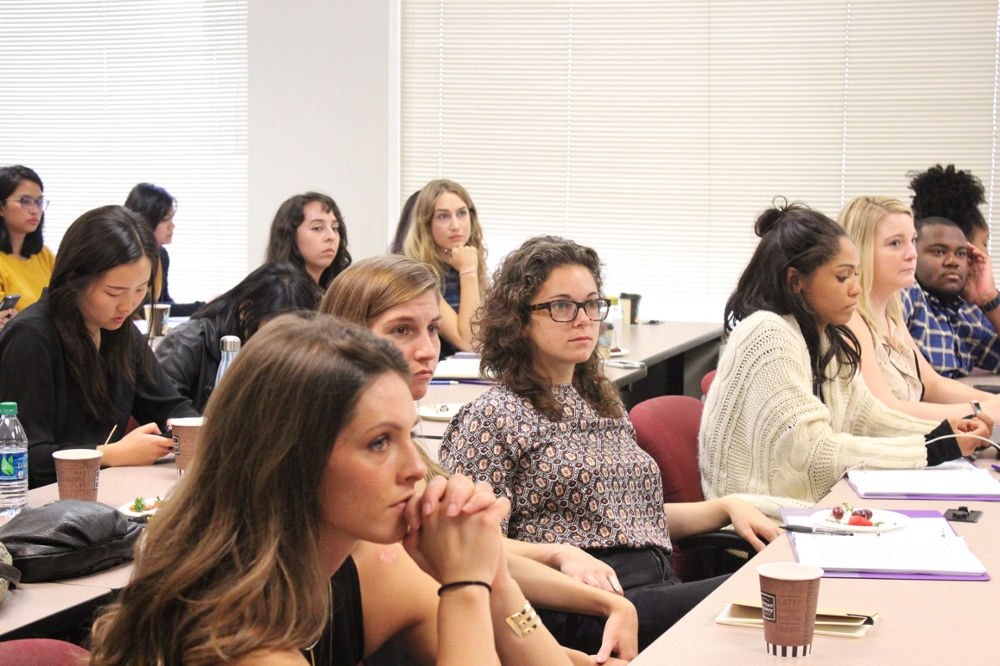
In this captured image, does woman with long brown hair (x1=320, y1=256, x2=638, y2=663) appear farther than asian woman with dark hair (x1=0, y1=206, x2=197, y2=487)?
No

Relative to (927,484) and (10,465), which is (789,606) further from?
(10,465)

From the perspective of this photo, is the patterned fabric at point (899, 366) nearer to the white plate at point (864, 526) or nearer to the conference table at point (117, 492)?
the conference table at point (117, 492)

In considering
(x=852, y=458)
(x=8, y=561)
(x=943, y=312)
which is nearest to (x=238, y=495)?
(x=8, y=561)

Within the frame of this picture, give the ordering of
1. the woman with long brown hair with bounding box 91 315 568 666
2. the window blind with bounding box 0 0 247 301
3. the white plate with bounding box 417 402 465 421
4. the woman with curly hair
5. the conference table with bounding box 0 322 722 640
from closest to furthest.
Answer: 1. the woman with long brown hair with bounding box 91 315 568 666
2. the conference table with bounding box 0 322 722 640
3. the white plate with bounding box 417 402 465 421
4. the woman with curly hair
5. the window blind with bounding box 0 0 247 301

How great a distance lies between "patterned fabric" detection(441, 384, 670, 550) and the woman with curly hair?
11.0 feet

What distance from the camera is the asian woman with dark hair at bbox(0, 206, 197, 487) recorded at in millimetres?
2572

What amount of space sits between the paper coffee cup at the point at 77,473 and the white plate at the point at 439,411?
1.02 metres

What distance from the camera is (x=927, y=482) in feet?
8.17

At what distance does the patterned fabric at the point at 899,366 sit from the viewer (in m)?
3.41

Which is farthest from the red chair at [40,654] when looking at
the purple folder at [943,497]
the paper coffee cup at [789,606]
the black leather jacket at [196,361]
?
the black leather jacket at [196,361]

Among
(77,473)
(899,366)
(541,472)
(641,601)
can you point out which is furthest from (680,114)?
(77,473)

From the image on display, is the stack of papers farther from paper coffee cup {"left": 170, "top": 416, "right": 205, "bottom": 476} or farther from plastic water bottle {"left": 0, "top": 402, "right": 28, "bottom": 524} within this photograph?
plastic water bottle {"left": 0, "top": 402, "right": 28, "bottom": 524}

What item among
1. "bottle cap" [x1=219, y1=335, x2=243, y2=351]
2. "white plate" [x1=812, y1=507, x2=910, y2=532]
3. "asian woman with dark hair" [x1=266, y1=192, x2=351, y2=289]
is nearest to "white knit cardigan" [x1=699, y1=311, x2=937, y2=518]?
"white plate" [x1=812, y1=507, x2=910, y2=532]

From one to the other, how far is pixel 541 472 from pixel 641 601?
32cm
